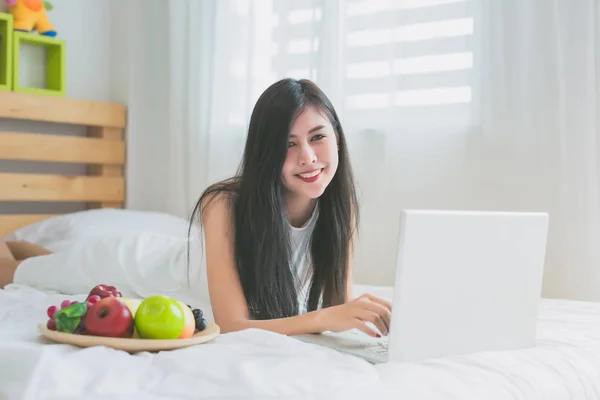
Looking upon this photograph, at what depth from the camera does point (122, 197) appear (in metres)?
3.55

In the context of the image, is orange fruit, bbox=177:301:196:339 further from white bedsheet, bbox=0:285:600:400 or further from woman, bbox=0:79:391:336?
woman, bbox=0:79:391:336

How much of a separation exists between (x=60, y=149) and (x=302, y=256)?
1.86m

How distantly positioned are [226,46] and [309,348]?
2.18m

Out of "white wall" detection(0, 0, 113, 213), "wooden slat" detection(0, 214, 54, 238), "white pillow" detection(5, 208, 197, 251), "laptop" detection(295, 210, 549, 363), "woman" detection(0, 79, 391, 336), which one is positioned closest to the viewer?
"laptop" detection(295, 210, 549, 363)

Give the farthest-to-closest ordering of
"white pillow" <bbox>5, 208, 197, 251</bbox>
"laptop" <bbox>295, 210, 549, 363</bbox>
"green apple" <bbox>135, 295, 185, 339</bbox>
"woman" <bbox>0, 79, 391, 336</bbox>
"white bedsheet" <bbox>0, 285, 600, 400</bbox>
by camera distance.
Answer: "white pillow" <bbox>5, 208, 197, 251</bbox>
"woman" <bbox>0, 79, 391, 336</bbox>
"green apple" <bbox>135, 295, 185, 339</bbox>
"laptop" <bbox>295, 210, 549, 363</bbox>
"white bedsheet" <bbox>0, 285, 600, 400</bbox>

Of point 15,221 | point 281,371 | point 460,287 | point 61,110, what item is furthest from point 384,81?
point 281,371

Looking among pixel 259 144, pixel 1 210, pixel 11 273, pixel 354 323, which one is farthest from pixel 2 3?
pixel 354 323

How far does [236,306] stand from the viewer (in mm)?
1538

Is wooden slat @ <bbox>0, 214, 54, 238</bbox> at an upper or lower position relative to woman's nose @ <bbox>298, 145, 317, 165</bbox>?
lower

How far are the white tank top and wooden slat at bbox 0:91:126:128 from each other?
5.95ft

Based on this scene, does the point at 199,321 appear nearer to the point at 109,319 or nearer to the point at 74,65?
the point at 109,319

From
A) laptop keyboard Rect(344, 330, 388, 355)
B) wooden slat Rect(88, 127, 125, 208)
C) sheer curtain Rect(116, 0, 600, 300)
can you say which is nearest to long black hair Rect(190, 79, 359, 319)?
laptop keyboard Rect(344, 330, 388, 355)

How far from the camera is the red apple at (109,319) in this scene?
1271mm

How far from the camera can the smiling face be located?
1.59 meters
